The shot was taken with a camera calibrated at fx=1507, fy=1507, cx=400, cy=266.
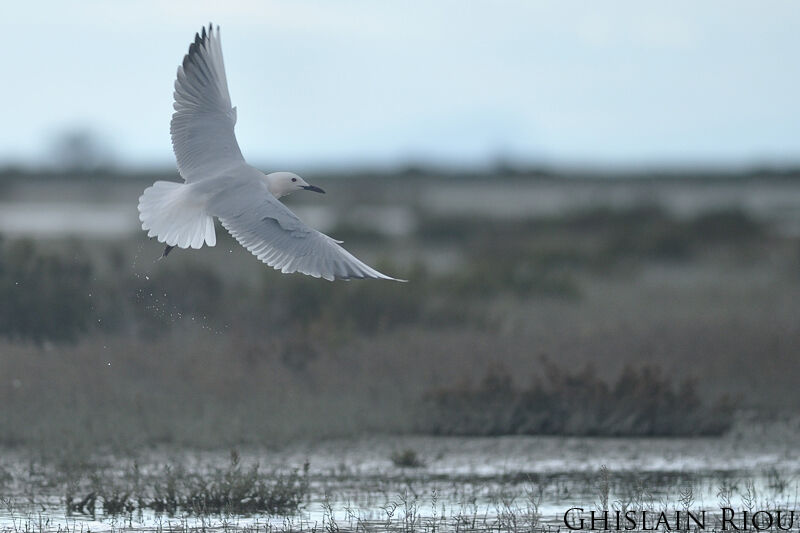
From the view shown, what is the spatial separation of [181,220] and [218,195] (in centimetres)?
33

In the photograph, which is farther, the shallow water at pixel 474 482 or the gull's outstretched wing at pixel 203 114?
the gull's outstretched wing at pixel 203 114

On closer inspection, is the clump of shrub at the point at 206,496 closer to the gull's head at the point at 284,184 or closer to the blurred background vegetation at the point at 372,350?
the blurred background vegetation at the point at 372,350

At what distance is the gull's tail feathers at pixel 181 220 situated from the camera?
987 cm

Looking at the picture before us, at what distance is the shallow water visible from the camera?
8.30 m

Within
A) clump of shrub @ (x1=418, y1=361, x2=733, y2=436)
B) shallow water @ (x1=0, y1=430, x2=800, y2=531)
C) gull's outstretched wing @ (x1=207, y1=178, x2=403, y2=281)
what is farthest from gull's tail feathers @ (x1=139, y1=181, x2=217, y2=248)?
clump of shrub @ (x1=418, y1=361, x2=733, y2=436)

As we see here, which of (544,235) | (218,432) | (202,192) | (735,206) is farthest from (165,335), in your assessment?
(735,206)

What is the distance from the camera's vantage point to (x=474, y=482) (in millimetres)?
9586

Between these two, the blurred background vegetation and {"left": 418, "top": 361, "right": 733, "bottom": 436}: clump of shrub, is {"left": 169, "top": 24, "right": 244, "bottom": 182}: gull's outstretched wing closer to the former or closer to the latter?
the blurred background vegetation

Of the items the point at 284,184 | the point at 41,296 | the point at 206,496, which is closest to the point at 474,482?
the point at 206,496

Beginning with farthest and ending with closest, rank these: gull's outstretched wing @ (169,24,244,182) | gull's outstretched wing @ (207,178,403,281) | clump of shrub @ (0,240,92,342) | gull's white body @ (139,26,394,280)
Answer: clump of shrub @ (0,240,92,342) < gull's outstretched wing @ (169,24,244,182) < gull's white body @ (139,26,394,280) < gull's outstretched wing @ (207,178,403,281)

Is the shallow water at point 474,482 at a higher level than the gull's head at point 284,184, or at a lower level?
lower

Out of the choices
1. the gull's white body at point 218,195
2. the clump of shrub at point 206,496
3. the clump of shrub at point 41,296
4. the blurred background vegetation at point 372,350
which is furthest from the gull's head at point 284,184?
the clump of shrub at point 41,296

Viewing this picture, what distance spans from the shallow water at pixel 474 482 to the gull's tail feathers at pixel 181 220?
1.46m

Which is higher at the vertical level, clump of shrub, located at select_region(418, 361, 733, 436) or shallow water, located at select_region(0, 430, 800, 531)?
clump of shrub, located at select_region(418, 361, 733, 436)
